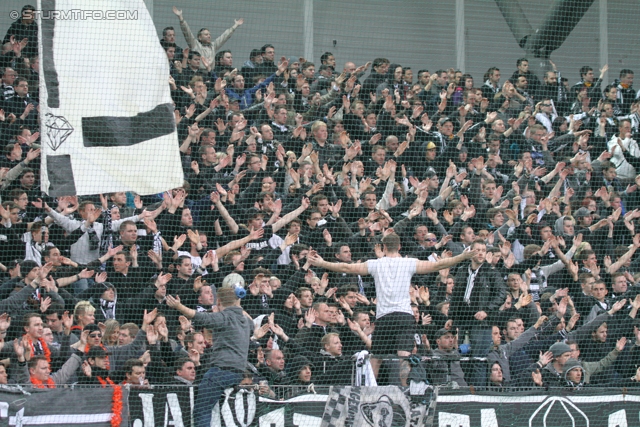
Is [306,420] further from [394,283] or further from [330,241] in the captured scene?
[330,241]

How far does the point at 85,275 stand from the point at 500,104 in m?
6.76

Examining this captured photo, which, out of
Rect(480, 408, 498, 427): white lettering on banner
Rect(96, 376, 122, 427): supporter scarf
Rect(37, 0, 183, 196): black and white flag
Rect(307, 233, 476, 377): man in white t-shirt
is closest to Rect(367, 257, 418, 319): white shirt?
Rect(307, 233, 476, 377): man in white t-shirt

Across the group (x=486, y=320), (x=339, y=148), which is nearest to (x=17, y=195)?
(x=339, y=148)

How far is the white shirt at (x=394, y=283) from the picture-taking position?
9742mm

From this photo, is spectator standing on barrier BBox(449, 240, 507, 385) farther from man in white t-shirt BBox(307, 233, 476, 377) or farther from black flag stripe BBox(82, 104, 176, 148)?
black flag stripe BBox(82, 104, 176, 148)

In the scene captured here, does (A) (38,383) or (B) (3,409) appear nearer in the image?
(B) (3,409)

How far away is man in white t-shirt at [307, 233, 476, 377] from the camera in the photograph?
9.74 m

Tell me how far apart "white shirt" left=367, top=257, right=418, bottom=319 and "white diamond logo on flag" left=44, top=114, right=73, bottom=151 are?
3054 millimetres

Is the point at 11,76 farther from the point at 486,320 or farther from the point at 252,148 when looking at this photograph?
the point at 486,320

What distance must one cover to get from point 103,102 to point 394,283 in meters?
3.16

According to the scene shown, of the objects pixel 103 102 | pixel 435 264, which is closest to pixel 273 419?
pixel 435 264

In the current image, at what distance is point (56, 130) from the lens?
9430 millimetres

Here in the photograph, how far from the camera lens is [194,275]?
1011cm

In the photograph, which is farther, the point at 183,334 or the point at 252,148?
the point at 252,148
